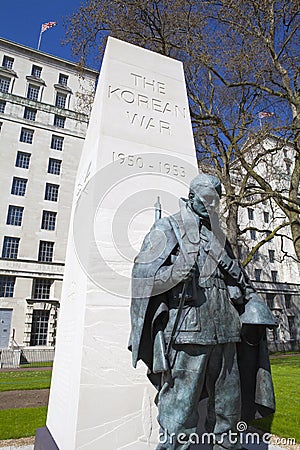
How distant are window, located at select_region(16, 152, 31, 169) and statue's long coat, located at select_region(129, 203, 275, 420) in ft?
113

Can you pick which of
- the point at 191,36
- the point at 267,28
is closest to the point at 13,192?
the point at 191,36

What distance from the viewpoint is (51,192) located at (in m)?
34.6

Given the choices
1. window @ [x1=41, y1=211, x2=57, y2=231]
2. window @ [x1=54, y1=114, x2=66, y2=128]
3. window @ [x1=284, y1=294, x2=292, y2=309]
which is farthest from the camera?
window @ [x1=284, y1=294, x2=292, y2=309]

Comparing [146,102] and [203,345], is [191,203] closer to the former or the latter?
[203,345]

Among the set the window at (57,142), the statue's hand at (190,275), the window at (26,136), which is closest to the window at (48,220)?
the window at (57,142)

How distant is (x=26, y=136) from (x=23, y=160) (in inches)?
116

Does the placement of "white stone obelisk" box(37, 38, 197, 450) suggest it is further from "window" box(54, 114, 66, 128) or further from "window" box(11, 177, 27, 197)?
"window" box(54, 114, 66, 128)

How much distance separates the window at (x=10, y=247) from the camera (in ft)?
101

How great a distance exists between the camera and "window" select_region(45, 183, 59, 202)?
34.2 metres

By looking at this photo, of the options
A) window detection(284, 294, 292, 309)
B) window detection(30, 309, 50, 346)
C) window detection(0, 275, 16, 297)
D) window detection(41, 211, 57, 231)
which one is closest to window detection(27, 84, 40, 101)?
window detection(41, 211, 57, 231)

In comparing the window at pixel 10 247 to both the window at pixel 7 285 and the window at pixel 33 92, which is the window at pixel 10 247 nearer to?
the window at pixel 7 285

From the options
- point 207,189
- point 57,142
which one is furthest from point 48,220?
point 207,189

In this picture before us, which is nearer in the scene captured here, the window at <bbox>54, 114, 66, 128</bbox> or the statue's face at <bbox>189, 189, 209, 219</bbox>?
the statue's face at <bbox>189, 189, 209, 219</bbox>

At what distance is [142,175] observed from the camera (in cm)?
494
